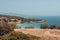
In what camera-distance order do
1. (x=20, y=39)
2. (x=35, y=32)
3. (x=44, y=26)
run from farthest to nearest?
(x=44, y=26) < (x=35, y=32) < (x=20, y=39)

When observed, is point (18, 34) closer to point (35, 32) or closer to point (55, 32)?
point (35, 32)

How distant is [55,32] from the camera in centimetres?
2442

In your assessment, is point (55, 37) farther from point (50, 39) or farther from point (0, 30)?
point (0, 30)

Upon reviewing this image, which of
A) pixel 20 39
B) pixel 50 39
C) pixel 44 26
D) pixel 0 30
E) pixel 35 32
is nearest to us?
pixel 20 39

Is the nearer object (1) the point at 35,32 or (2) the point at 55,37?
(2) the point at 55,37

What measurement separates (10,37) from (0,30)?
5357mm

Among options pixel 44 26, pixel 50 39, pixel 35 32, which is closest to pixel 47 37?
pixel 50 39

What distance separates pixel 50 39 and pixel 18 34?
323 centimetres

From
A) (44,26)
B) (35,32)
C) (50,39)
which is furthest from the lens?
(44,26)

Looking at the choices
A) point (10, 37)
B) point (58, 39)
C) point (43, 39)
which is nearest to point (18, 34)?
point (10, 37)

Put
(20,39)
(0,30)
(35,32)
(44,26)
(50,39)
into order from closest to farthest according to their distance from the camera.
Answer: (20,39) → (50,39) → (35,32) → (0,30) → (44,26)

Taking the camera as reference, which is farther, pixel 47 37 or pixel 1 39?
pixel 47 37

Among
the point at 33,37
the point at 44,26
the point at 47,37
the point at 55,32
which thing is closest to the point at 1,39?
the point at 33,37

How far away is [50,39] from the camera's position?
2122 centimetres
